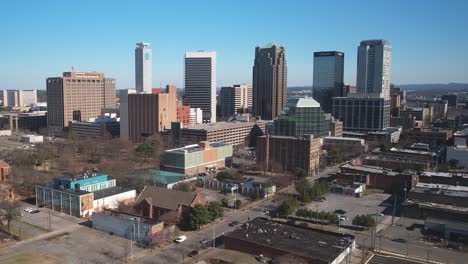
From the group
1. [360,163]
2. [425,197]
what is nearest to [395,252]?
[425,197]

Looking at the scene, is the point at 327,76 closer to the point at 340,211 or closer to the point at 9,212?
the point at 340,211

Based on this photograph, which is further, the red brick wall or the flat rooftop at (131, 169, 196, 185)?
the flat rooftop at (131, 169, 196, 185)

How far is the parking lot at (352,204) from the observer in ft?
114

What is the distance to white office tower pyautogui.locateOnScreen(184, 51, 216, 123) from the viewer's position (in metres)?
100

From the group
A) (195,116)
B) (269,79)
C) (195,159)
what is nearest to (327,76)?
(269,79)

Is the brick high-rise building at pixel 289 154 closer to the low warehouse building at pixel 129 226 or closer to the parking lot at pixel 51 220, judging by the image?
Answer: the parking lot at pixel 51 220

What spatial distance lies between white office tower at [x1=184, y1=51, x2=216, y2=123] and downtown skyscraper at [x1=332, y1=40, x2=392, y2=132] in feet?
95.3

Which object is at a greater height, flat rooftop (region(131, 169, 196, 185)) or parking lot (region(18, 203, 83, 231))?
flat rooftop (region(131, 169, 196, 185))

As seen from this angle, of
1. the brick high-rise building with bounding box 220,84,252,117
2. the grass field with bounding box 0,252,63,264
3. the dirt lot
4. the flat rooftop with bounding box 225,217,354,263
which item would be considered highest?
the brick high-rise building with bounding box 220,84,252,117

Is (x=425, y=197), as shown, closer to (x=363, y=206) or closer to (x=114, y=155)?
(x=363, y=206)

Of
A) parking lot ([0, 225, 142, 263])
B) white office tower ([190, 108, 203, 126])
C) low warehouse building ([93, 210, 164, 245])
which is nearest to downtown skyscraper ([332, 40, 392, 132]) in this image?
white office tower ([190, 108, 203, 126])

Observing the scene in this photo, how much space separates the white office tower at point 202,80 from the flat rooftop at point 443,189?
217 ft

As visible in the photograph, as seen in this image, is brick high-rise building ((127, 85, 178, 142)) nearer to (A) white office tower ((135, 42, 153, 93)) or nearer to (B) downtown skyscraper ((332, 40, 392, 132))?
(B) downtown skyscraper ((332, 40, 392, 132))

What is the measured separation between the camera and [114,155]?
5750 cm
